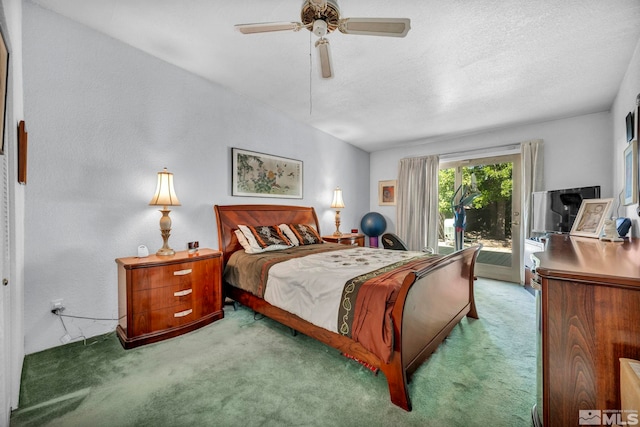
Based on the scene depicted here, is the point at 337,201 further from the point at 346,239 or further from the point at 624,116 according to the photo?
the point at 624,116

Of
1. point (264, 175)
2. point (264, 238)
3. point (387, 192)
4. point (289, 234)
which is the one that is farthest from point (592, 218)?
point (387, 192)

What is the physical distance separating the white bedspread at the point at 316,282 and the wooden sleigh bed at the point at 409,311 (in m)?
0.13


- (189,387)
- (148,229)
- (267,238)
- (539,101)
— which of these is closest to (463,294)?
(267,238)

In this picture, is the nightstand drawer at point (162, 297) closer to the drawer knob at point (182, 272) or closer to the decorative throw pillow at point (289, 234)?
the drawer knob at point (182, 272)

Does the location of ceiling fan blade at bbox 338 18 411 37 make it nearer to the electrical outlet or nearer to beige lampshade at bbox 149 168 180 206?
beige lampshade at bbox 149 168 180 206

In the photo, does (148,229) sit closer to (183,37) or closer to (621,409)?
(183,37)

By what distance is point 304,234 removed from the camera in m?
3.68

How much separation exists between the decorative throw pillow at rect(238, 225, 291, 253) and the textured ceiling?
1752mm

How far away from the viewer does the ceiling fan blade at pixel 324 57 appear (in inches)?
66.2

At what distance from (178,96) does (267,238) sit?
187 cm

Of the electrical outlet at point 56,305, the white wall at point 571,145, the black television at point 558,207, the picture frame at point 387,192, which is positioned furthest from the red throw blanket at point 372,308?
the picture frame at point 387,192

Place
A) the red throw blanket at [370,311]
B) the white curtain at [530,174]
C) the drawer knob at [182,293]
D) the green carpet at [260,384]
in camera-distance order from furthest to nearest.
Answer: the white curtain at [530,174] → the drawer knob at [182,293] → the red throw blanket at [370,311] → the green carpet at [260,384]

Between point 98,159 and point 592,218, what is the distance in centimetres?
435

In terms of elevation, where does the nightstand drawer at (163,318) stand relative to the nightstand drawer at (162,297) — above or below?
below
